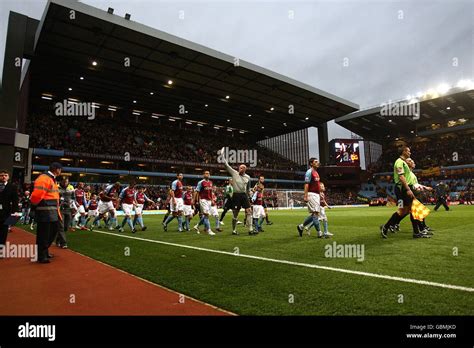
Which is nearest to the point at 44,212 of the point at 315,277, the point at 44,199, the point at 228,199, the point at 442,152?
the point at 44,199

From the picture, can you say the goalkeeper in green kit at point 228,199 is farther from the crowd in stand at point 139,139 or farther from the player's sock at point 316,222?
the crowd in stand at point 139,139

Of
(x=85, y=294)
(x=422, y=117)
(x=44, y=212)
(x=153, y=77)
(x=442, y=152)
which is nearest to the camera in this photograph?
(x=85, y=294)

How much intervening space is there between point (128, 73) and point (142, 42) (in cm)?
662

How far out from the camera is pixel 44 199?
6172 mm

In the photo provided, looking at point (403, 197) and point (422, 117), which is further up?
point (422, 117)

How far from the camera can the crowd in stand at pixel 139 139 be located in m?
35.3

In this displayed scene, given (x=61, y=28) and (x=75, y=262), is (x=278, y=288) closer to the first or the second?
(x=75, y=262)

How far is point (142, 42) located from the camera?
2425 cm

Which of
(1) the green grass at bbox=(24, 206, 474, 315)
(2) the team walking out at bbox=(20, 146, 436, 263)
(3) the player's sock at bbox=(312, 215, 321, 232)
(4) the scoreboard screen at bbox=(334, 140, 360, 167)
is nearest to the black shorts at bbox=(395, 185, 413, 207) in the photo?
(2) the team walking out at bbox=(20, 146, 436, 263)

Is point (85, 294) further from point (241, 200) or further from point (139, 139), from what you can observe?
point (139, 139)

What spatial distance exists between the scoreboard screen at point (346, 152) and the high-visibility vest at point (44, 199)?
2056 inches

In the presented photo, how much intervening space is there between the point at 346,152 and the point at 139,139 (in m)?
36.8

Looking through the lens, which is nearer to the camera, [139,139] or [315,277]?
[315,277]
